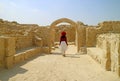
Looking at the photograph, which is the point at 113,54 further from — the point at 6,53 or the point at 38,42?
the point at 38,42

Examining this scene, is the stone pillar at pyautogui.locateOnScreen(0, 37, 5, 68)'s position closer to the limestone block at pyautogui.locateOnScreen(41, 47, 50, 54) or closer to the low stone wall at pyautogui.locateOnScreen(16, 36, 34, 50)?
the low stone wall at pyautogui.locateOnScreen(16, 36, 34, 50)

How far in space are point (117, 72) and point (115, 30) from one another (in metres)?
10.9

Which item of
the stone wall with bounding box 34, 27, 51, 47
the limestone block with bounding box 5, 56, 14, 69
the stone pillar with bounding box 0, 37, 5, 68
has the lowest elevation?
the limestone block with bounding box 5, 56, 14, 69

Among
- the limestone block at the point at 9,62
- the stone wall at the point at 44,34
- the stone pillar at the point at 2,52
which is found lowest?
the limestone block at the point at 9,62

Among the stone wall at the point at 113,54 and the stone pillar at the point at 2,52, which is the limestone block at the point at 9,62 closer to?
the stone pillar at the point at 2,52

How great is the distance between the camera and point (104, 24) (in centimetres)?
1684

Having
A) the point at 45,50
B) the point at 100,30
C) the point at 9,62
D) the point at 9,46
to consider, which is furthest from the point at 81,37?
the point at 9,62

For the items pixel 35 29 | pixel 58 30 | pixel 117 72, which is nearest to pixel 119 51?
pixel 117 72

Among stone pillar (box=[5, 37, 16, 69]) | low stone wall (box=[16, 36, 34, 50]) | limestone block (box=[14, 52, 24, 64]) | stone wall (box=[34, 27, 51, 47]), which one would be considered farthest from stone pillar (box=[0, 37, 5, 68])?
stone wall (box=[34, 27, 51, 47])

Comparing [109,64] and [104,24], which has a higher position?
[104,24]

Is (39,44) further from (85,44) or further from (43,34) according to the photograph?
(85,44)

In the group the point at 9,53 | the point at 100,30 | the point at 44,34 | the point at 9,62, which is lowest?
the point at 9,62

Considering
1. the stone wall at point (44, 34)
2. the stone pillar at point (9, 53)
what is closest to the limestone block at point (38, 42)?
the stone wall at point (44, 34)

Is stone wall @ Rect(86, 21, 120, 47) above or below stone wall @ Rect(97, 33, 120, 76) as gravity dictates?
above
